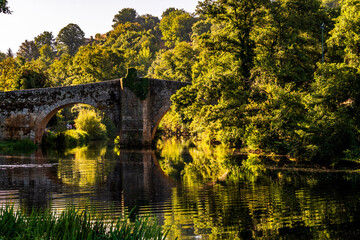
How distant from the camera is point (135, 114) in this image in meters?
24.8

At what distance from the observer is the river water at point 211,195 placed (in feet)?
19.7

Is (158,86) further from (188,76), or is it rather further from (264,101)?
(188,76)

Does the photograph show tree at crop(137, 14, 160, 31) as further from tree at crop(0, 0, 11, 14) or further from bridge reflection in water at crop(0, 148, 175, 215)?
tree at crop(0, 0, 11, 14)

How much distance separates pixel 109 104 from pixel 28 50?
8423 centimetres

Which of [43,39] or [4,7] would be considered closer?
[4,7]

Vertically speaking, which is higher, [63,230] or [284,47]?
[284,47]

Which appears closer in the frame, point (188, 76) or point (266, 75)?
point (266, 75)

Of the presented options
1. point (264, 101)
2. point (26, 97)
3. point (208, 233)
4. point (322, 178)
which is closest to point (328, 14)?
point (264, 101)

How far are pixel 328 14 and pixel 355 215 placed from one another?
1938 centimetres

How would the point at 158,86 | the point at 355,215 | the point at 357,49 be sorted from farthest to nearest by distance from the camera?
the point at 158,86
the point at 357,49
the point at 355,215

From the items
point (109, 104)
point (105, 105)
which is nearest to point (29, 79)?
point (105, 105)

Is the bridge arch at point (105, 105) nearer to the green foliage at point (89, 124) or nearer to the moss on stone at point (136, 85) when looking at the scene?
the moss on stone at point (136, 85)

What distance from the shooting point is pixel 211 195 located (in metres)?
8.67

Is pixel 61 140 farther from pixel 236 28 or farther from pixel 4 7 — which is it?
pixel 4 7
